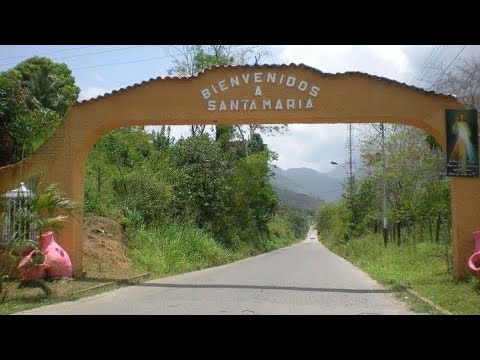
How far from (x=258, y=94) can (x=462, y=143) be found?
201 inches

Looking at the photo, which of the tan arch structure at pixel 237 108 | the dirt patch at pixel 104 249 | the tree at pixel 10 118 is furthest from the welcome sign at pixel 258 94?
the tree at pixel 10 118

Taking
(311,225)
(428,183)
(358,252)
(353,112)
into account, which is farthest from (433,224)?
(311,225)

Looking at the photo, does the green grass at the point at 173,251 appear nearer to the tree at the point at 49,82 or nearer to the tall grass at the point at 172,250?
the tall grass at the point at 172,250

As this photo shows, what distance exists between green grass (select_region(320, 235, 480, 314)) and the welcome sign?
5269 mm

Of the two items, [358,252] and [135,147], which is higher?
[135,147]

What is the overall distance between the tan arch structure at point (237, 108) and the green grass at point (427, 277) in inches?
60.0

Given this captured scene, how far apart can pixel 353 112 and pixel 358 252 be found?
66.8 ft

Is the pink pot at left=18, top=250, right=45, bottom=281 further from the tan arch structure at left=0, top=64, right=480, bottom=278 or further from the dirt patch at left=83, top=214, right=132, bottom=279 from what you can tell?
the dirt patch at left=83, top=214, right=132, bottom=279

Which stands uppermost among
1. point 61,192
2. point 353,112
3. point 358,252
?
point 353,112

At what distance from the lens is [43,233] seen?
13.8m

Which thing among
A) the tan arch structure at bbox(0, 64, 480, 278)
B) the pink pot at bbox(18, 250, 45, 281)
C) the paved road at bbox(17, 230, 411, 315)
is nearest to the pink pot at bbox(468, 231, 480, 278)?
the tan arch structure at bbox(0, 64, 480, 278)

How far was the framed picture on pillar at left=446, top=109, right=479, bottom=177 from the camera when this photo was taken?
46.2ft
